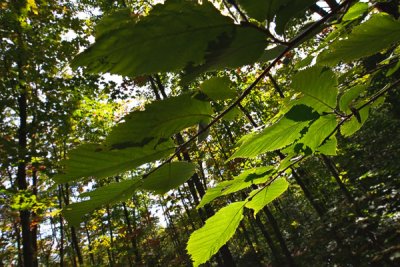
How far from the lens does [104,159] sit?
0.54 meters

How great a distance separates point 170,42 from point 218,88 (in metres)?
0.22

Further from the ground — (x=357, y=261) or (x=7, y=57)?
(x=7, y=57)

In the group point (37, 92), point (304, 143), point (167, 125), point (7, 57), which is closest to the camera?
point (167, 125)

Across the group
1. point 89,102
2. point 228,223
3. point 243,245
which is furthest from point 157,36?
point 243,245

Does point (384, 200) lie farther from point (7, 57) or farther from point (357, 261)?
point (7, 57)

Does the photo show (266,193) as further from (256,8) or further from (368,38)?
(256,8)

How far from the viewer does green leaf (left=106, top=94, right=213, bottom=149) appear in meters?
0.50

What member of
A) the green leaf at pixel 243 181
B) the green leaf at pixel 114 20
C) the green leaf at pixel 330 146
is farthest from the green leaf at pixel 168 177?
the green leaf at pixel 330 146

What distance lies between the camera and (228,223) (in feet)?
2.74

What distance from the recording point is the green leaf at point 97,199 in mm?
571

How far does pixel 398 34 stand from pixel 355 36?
0.09 m

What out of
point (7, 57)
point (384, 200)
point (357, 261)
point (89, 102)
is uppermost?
point (7, 57)

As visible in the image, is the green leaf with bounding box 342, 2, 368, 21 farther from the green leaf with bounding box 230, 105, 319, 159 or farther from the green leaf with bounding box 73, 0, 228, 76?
the green leaf with bounding box 73, 0, 228, 76

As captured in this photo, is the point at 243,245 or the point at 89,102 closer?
the point at 89,102
